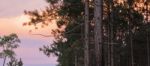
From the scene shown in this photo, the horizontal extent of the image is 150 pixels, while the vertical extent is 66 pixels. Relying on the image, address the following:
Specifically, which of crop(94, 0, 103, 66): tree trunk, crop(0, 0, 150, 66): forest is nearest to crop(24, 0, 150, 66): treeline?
crop(0, 0, 150, 66): forest

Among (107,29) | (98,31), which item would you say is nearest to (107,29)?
(107,29)

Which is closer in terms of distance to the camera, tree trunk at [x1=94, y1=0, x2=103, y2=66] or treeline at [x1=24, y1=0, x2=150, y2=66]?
tree trunk at [x1=94, y1=0, x2=103, y2=66]

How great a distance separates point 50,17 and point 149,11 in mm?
9407

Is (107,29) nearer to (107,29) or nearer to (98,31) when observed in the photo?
(107,29)

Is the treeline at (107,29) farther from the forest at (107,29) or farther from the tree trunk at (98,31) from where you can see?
the tree trunk at (98,31)

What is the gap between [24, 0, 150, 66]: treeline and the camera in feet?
117

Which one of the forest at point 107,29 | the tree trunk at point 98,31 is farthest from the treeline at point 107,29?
the tree trunk at point 98,31

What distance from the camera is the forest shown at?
3575 cm

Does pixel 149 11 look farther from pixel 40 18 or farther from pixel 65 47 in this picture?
pixel 40 18

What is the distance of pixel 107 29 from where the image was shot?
38.4m

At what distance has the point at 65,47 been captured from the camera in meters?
43.1

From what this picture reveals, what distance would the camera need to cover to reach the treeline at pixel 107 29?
35.8 metres

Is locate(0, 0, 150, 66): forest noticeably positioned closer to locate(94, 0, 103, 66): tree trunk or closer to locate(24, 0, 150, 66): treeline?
locate(24, 0, 150, 66): treeline

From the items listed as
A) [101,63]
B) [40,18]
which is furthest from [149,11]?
[101,63]
